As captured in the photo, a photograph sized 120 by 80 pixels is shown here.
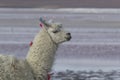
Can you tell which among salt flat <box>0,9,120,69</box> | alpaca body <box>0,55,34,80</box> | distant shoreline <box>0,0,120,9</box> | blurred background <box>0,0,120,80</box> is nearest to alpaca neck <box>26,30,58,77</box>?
alpaca body <box>0,55,34,80</box>

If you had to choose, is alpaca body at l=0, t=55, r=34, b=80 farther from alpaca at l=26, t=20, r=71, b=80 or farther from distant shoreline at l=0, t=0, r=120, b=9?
distant shoreline at l=0, t=0, r=120, b=9

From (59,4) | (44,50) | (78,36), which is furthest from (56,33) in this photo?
(59,4)

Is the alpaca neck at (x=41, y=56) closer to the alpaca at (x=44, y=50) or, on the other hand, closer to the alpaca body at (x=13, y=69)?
the alpaca at (x=44, y=50)

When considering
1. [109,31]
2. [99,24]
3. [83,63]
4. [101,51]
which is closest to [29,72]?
[83,63]

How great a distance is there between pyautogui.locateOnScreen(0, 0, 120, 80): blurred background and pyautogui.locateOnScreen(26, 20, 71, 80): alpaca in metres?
1.45

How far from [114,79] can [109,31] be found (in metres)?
6.68

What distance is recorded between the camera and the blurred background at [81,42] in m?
9.15

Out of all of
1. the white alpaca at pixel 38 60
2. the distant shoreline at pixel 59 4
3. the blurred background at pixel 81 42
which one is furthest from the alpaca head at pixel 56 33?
the distant shoreline at pixel 59 4

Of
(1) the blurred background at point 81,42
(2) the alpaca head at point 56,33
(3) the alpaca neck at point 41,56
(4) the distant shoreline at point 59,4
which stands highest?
(4) the distant shoreline at point 59,4

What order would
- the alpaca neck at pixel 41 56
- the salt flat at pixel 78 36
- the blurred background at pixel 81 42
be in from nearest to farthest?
the alpaca neck at pixel 41 56 < the blurred background at pixel 81 42 < the salt flat at pixel 78 36

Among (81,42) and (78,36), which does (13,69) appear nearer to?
(81,42)

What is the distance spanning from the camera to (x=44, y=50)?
210 inches

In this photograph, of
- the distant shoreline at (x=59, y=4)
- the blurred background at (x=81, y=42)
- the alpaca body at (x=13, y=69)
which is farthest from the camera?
the distant shoreline at (x=59, y=4)

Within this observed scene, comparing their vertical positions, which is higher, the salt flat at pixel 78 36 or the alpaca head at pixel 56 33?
the salt flat at pixel 78 36
